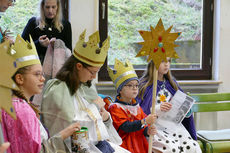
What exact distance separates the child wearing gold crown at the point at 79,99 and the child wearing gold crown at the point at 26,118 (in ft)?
0.64

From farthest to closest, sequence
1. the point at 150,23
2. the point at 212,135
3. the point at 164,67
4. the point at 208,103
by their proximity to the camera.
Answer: the point at 150,23 → the point at 208,103 → the point at 212,135 → the point at 164,67

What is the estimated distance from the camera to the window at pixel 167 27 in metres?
3.95

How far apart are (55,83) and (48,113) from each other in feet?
0.71

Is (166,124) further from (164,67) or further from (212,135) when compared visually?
(212,135)

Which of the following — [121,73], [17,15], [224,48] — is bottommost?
[121,73]

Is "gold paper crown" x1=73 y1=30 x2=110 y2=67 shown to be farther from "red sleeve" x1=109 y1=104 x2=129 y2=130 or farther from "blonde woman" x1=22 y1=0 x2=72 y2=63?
"blonde woman" x1=22 y1=0 x2=72 y2=63

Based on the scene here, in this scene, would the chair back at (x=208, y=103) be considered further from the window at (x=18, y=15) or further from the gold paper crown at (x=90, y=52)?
the window at (x=18, y=15)

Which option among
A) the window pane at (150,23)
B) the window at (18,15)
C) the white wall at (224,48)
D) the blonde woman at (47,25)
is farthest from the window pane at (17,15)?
the white wall at (224,48)

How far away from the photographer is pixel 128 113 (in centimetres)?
275

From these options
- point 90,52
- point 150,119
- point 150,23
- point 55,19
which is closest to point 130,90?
point 150,119

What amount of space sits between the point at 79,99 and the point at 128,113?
22.1 inches

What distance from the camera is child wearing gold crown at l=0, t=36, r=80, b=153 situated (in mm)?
1678

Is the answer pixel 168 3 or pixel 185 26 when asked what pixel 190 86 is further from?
pixel 168 3

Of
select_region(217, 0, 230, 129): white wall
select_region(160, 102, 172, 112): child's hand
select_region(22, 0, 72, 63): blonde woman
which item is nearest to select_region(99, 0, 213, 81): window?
select_region(217, 0, 230, 129): white wall
